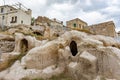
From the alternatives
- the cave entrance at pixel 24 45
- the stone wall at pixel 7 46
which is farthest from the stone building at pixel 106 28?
the stone wall at pixel 7 46

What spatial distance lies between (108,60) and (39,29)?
89.1 feet

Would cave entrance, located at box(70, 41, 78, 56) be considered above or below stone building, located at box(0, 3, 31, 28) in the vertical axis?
below

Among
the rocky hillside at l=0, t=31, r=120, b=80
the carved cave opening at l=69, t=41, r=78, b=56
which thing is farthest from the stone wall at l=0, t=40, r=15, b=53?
the carved cave opening at l=69, t=41, r=78, b=56

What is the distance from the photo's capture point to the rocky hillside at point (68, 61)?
73.0ft

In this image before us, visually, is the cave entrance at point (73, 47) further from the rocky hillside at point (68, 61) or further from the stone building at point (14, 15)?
the stone building at point (14, 15)

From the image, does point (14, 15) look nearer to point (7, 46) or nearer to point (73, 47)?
point (7, 46)

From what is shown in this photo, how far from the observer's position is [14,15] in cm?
5734

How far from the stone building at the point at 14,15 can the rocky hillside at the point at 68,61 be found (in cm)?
2776

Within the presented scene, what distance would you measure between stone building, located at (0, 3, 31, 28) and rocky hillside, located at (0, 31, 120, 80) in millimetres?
27763

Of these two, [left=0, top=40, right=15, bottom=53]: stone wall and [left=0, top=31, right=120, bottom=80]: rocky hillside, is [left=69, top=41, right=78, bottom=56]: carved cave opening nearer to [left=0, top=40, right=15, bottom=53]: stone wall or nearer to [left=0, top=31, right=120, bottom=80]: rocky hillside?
[left=0, top=31, right=120, bottom=80]: rocky hillside

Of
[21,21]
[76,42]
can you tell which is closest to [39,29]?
[21,21]

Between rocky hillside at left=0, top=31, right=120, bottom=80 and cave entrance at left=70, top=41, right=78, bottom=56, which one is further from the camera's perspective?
cave entrance at left=70, top=41, right=78, bottom=56

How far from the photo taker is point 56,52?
26.5 m

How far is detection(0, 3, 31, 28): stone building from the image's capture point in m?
56.8
